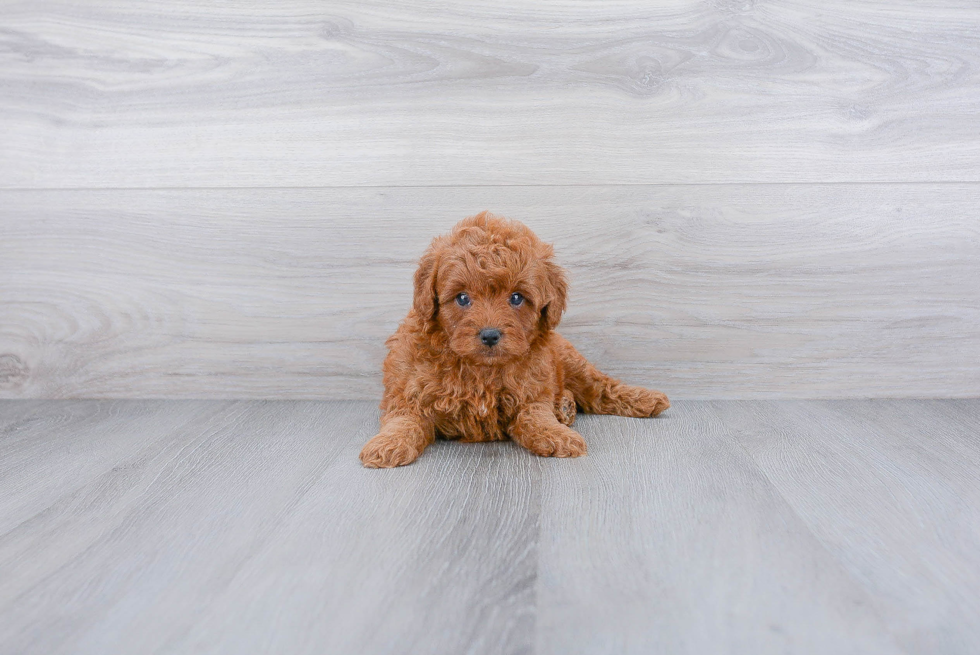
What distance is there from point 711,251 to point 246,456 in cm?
138

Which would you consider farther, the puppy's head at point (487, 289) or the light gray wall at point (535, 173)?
the light gray wall at point (535, 173)

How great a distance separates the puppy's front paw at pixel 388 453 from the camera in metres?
1.45

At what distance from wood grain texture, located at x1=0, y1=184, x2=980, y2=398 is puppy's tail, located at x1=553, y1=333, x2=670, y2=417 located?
178 millimetres

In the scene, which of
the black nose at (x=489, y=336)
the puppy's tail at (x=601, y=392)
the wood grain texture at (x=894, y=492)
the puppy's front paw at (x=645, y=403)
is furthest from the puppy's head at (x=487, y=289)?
the wood grain texture at (x=894, y=492)

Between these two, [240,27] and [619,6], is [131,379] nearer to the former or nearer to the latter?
[240,27]

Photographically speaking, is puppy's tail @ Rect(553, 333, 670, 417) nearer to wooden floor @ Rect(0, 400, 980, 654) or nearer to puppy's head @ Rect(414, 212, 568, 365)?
wooden floor @ Rect(0, 400, 980, 654)

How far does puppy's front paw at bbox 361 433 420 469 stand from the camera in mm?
1447

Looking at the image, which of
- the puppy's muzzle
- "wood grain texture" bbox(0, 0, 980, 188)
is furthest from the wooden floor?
"wood grain texture" bbox(0, 0, 980, 188)

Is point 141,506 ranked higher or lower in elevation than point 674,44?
lower

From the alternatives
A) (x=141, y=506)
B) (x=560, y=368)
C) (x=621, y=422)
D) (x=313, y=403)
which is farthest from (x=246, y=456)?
(x=621, y=422)

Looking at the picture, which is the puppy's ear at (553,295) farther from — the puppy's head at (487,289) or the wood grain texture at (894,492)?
the wood grain texture at (894,492)

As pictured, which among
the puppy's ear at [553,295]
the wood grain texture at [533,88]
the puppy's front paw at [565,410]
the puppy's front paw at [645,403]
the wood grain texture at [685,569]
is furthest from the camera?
the wood grain texture at [533,88]

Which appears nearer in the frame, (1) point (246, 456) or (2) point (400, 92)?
(1) point (246, 456)

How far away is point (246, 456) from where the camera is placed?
5.11 feet
